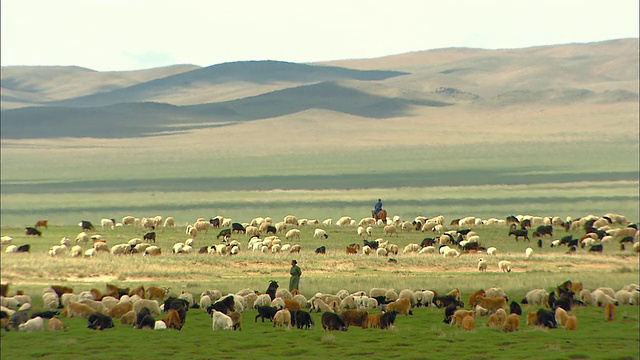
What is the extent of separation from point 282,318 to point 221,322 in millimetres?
1164

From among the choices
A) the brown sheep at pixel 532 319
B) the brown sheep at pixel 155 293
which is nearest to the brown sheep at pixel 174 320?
the brown sheep at pixel 155 293

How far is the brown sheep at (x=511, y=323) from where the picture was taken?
19.2m

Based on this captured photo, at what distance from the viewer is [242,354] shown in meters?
17.1

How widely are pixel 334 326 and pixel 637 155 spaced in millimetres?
69085

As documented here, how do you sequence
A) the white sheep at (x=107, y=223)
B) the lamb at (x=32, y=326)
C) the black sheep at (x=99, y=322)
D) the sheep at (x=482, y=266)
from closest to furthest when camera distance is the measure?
1. the lamb at (x=32, y=326)
2. the black sheep at (x=99, y=322)
3. the sheep at (x=482, y=266)
4. the white sheep at (x=107, y=223)

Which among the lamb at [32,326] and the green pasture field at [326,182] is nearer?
the lamb at [32,326]

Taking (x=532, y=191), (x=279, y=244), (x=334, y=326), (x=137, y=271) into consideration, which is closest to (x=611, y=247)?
(x=279, y=244)

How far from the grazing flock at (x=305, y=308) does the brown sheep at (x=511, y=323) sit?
2 cm

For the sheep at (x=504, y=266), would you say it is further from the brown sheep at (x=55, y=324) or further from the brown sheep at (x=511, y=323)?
the brown sheep at (x=55, y=324)

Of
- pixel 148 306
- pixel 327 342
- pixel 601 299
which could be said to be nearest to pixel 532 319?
pixel 601 299

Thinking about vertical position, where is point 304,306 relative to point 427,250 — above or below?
below

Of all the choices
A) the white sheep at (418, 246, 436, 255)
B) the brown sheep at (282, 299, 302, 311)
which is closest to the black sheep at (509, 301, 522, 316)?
the brown sheep at (282, 299, 302, 311)

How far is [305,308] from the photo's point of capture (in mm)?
21688

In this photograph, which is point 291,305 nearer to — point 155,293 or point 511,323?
point 155,293
